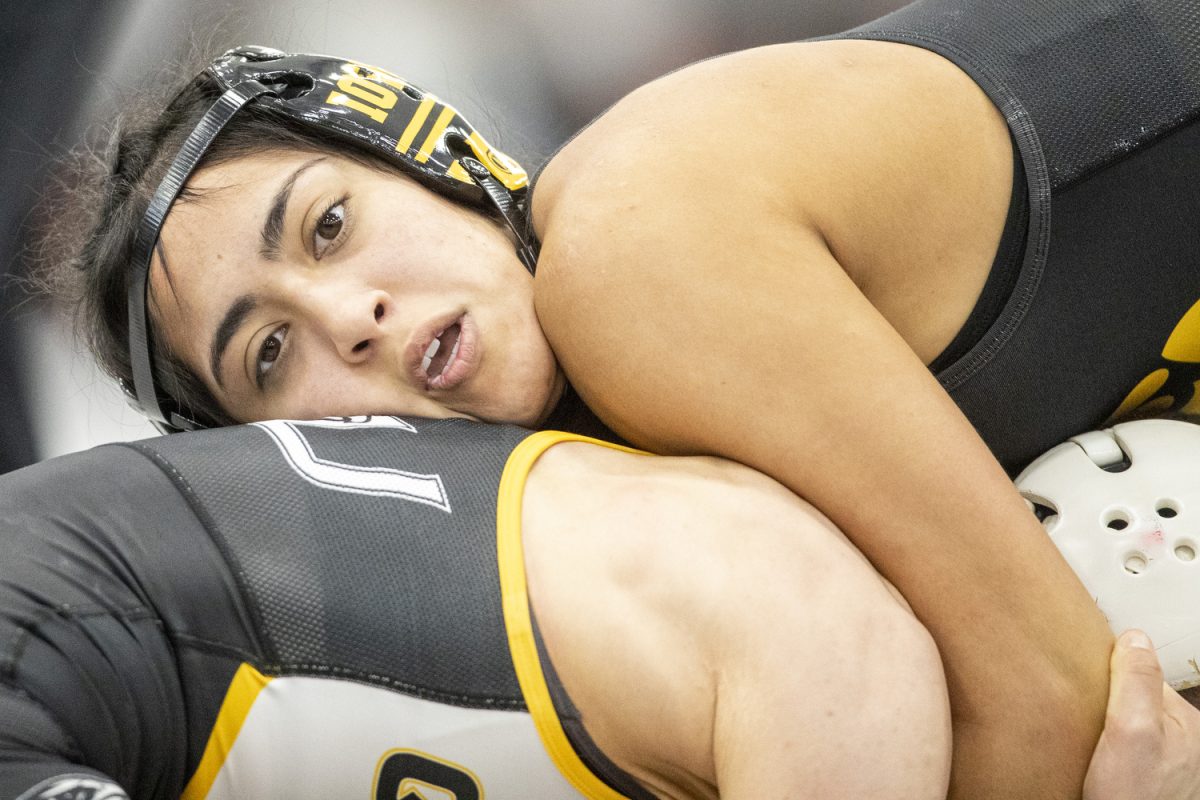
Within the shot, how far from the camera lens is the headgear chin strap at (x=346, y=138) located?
1167 mm

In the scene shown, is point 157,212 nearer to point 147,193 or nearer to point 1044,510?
point 147,193

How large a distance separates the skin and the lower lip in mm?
11

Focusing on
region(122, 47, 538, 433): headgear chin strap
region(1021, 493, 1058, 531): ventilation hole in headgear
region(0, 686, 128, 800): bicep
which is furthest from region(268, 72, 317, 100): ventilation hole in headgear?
region(1021, 493, 1058, 531): ventilation hole in headgear

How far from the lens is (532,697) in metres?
0.83

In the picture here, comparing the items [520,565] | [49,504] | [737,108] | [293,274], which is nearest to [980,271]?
[737,108]

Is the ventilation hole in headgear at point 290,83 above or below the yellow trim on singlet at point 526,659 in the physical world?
above

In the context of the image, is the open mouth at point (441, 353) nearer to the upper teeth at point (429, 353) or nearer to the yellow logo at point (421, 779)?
the upper teeth at point (429, 353)

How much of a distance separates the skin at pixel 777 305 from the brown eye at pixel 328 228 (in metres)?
0.01

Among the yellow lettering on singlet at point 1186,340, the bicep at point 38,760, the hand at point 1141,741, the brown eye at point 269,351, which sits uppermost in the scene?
the brown eye at point 269,351

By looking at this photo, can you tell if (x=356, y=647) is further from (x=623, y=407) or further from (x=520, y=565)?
(x=623, y=407)

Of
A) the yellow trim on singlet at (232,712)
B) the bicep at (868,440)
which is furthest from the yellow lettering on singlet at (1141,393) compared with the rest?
the yellow trim on singlet at (232,712)

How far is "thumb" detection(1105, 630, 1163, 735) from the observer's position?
2.93 ft

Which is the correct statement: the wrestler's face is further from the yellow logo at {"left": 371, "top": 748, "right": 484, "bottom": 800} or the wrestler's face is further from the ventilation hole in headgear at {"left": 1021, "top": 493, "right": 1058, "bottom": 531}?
the ventilation hole in headgear at {"left": 1021, "top": 493, "right": 1058, "bottom": 531}

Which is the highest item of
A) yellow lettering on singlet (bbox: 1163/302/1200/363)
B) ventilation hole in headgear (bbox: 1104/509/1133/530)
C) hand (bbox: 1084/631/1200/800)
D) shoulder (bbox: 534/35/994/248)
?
shoulder (bbox: 534/35/994/248)
